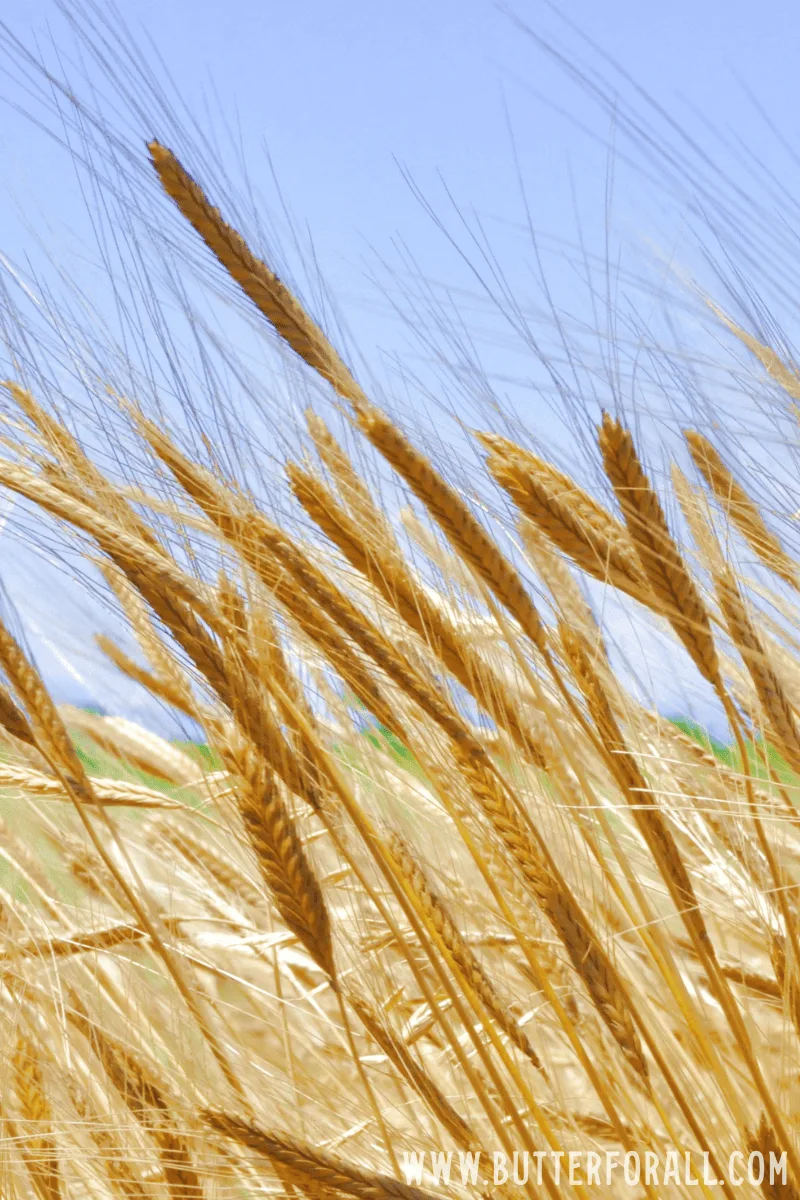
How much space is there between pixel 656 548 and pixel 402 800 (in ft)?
1.03

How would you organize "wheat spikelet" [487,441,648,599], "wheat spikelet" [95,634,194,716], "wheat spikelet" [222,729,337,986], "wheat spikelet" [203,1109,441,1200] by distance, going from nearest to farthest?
"wheat spikelet" [203,1109,441,1200] → "wheat spikelet" [222,729,337,986] → "wheat spikelet" [487,441,648,599] → "wheat spikelet" [95,634,194,716]

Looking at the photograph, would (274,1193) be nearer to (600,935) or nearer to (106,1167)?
(106,1167)

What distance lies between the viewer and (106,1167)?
0.84 m

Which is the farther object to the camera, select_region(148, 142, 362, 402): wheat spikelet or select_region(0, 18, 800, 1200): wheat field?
select_region(148, 142, 362, 402): wheat spikelet

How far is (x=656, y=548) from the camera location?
0.84 m

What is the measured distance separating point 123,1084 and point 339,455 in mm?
602

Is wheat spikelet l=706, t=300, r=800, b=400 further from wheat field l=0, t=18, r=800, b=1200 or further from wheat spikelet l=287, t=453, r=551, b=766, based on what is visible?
wheat spikelet l=287, t=453, r=551, b=766

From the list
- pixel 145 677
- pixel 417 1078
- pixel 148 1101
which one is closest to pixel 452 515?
pixel 417 1078

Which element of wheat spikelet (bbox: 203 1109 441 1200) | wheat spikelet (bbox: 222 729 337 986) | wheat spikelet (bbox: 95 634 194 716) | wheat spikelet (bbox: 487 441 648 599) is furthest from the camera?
wheat spikelet (bbox: 95 634 194 716)

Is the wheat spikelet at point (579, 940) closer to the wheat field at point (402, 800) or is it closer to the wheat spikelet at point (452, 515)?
the wheat field at point (402, 800)


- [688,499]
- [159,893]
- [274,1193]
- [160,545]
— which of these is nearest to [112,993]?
[159,893]

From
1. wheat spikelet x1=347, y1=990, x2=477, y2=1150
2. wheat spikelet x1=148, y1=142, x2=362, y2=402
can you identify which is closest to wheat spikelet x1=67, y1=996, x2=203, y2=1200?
wheat spikelet x1=347, y1=990, x2=477, y2=1150

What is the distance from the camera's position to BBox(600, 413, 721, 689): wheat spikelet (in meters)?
0.83

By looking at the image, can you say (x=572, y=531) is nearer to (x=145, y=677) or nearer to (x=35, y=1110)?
(x=35, y=1110)
